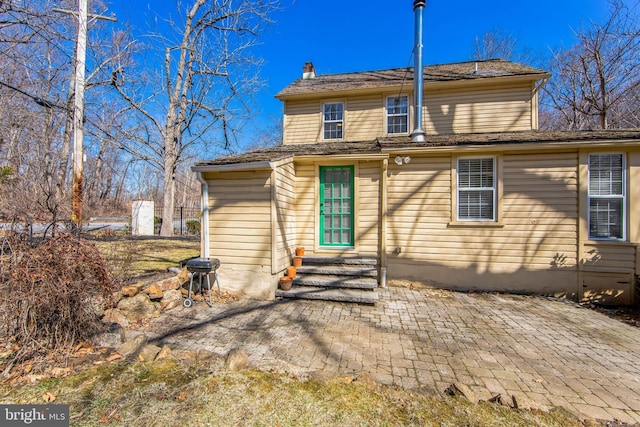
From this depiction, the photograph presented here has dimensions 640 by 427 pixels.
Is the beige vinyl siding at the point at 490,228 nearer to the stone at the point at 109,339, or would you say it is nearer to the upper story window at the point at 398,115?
the upper story window at the point at 398,115

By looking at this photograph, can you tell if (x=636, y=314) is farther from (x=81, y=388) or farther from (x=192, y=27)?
(x=192, y=27)

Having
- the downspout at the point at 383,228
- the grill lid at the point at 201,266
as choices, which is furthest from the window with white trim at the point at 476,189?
the grill lid at the point at 201,266

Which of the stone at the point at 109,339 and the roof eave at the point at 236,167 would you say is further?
the roof eave at the point at 236,167


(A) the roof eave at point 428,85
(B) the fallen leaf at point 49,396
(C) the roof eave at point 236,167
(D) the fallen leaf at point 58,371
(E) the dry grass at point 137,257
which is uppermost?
(A) the roof eave at point 428,85

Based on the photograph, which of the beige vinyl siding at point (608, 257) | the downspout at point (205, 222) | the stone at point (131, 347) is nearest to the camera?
the stone at point (131, 347)

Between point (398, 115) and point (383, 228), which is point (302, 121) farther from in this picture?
point (383, 228)

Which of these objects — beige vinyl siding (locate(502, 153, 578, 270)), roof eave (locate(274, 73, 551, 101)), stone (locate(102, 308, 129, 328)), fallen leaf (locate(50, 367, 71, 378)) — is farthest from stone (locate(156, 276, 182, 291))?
beige vinyl siding (locate(502, 153, 578, 270))

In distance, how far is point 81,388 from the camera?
99.5 inches

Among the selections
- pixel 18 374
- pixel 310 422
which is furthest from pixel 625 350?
pixel 18 374

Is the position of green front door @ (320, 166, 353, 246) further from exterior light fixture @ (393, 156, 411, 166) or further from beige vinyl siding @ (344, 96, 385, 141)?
beige vinyl siding @ (344, 96, 385, 141)

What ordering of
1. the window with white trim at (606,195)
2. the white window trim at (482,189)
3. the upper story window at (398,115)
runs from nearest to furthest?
the window with white trim at (606,195), the white window trim at (482,189), the upper story window at (398,115)

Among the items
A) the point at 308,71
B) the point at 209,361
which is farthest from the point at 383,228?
the point at 308,71

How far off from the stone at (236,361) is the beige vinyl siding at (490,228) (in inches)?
171

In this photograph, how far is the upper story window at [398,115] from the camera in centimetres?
859
